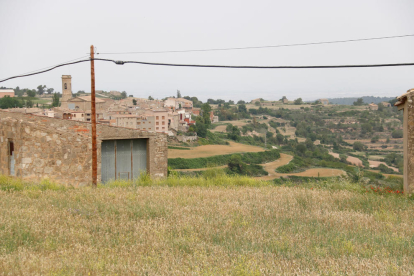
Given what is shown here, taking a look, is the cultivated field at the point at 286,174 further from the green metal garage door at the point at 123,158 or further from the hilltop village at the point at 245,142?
the green metal garage door at the point at 123,158

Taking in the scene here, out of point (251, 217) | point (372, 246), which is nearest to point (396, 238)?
point (372, 246)

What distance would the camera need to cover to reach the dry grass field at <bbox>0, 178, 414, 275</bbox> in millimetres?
4407

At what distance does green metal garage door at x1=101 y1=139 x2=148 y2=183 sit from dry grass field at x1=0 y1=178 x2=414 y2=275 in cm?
769

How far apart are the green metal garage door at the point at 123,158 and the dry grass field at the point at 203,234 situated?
7688mm

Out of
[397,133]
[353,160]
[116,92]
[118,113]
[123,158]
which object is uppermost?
[116,92]

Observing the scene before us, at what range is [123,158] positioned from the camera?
1728 centimetres

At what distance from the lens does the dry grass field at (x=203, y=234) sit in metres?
4.41

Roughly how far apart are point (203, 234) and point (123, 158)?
12.1 metres

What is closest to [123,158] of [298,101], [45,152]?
[45,152]

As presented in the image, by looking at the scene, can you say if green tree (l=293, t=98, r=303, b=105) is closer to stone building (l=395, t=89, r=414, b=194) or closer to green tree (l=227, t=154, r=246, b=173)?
green tree (l=227, t=154, r=246, b=173)

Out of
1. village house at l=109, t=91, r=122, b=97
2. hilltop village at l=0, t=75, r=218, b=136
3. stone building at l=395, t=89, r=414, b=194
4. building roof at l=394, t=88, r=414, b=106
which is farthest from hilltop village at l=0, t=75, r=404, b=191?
village house at l=109, t=91, r=122, b=97

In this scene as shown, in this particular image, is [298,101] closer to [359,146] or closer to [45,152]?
[359,146]

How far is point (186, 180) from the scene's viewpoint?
12.8 meters

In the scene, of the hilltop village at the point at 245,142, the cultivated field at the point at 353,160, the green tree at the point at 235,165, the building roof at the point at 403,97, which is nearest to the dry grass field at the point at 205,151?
the hilltop village at the point at 245,142
